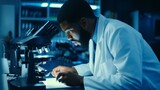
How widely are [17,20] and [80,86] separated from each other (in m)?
3.90

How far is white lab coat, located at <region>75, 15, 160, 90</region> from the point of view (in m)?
1.07

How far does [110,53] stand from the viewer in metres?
1.17

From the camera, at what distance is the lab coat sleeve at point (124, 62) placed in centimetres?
107

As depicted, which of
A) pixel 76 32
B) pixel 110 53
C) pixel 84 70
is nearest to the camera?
pixel 110 53

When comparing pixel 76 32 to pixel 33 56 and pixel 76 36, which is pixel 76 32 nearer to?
pixel 76 36

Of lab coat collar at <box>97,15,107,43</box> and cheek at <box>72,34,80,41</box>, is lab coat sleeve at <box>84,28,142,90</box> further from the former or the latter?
cheek at <box>72,34,80,41</box>

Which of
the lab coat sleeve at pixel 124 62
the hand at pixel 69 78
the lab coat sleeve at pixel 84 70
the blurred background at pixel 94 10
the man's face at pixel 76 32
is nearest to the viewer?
the lab coat sleeve at pixel 124 62

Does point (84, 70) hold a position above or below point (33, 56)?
below

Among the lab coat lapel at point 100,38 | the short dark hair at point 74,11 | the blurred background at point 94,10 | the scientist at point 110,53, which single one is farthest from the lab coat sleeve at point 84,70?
the blurred background at point 94,10

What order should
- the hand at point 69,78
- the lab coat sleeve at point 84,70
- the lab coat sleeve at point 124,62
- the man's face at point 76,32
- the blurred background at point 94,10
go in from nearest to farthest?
1. the lab coat sleeve at point 124,62
2. the hand at point 69,78
3. the man's face at point 76,32
4. the lab coat sleeve at point 84,70
5. the blurred background at point 94,10

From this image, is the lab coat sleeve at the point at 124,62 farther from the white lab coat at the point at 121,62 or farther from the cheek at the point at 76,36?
the cheek at the point at 76,36

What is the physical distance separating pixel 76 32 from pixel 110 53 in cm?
24

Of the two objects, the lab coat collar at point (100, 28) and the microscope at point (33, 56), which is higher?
the lab coat collar at point (100, 28)

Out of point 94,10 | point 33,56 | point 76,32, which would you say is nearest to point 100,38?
point 76,32
